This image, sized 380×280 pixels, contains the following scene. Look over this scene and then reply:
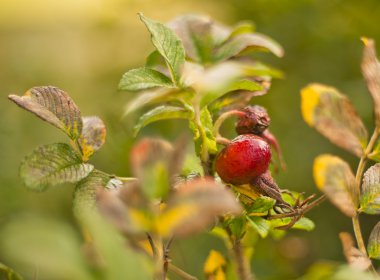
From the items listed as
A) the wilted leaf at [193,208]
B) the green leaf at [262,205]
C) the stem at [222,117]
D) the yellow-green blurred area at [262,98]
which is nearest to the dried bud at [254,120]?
the stem at [222,117]

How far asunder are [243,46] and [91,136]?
0.24m

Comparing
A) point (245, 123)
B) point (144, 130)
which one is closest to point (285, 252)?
point (144, 130)

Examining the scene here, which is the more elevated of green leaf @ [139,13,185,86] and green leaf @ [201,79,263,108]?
green leaf @ [139,13,185,86]

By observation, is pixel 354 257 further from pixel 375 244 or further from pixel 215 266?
pixel 215 266

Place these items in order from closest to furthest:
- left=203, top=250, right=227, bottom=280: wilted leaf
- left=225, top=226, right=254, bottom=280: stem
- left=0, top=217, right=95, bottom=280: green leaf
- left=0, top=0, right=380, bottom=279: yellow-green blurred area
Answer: left=0, top=217, right=95, bottom=280: green leaf
left=225, top=226, right=254, bottom=280: stem
left=203, top=250, right=227, bottom=280: wilted leaf
left=0, top=0, right=380, bottom=279: yellow-green blurred area

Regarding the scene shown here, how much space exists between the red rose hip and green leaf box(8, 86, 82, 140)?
0.51 feet

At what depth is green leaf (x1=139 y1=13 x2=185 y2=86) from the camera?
2.02 feet

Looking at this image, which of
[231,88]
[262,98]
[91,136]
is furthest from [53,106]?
[262,98]

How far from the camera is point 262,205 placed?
1.99 ft

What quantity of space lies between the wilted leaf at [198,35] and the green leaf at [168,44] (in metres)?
0.18

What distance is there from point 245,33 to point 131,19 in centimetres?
175

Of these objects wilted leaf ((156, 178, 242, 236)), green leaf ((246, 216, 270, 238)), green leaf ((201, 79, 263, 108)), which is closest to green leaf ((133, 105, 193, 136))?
green leaf ((201, 79, 263, 108))

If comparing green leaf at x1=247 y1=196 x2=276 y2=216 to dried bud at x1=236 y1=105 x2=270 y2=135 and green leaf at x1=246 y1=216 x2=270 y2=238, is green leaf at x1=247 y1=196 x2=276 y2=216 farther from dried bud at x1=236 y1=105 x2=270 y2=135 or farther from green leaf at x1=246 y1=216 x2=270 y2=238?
dried bud at x1=236 y1=105 x2=270 y2=135

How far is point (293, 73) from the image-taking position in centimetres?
189
